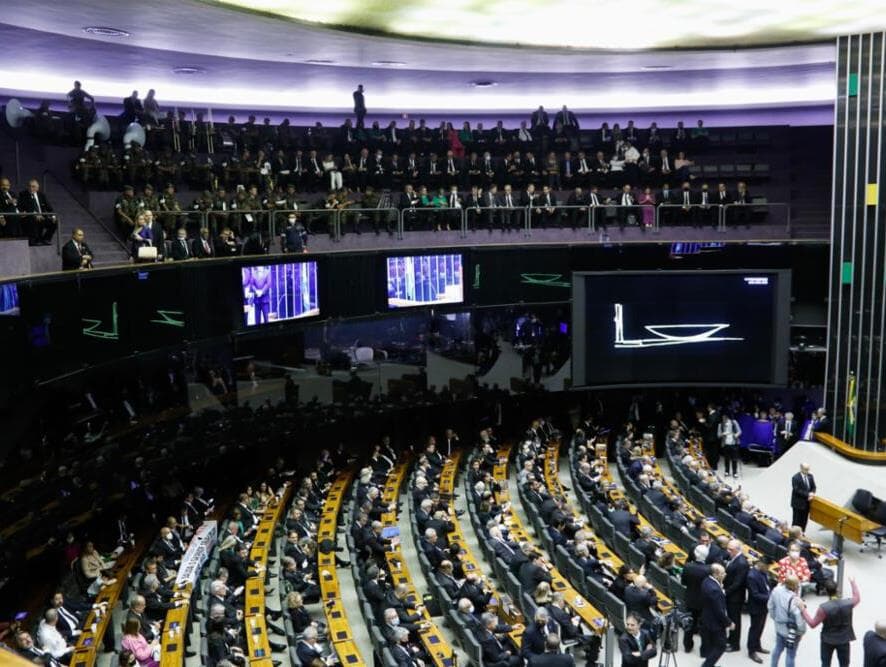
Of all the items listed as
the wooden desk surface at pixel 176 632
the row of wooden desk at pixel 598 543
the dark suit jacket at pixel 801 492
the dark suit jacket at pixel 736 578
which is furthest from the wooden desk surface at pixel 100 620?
the dark suit jacket at pixel 801 492

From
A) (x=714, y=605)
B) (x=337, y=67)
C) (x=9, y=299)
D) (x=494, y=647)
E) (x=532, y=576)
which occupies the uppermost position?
(x=337, y=67)

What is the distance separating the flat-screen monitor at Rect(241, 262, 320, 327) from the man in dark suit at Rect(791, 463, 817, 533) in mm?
8716

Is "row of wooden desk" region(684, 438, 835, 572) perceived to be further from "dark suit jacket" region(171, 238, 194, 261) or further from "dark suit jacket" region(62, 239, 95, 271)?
"dark suit jacket" region(62, 239, 95, 271)

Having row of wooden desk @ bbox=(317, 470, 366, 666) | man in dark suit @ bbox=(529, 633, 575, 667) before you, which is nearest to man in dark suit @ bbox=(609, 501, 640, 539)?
row of wooden desk @ bbox=(317, 470, 366, 666)

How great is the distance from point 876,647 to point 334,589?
21.1ft

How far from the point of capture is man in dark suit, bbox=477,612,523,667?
9359mm

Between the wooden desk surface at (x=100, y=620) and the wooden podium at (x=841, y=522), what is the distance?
1024 centimetres

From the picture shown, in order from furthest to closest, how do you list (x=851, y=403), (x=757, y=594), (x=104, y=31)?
1. (x=851, y=403)
2. (x=104, y=31)
3. (x=757, y=594)

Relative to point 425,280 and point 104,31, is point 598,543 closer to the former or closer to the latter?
point 425,280

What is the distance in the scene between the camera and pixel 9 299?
969 centimetres

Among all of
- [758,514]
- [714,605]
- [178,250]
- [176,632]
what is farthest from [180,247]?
[758,514]

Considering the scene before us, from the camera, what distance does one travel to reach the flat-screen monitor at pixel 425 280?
18391 mm

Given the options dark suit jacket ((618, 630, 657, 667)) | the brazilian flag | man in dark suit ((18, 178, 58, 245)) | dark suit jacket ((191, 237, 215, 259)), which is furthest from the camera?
the brazilian flag

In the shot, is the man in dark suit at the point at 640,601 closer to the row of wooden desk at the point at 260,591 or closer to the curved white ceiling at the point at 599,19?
the row of wooden desk at the point at 260,591
